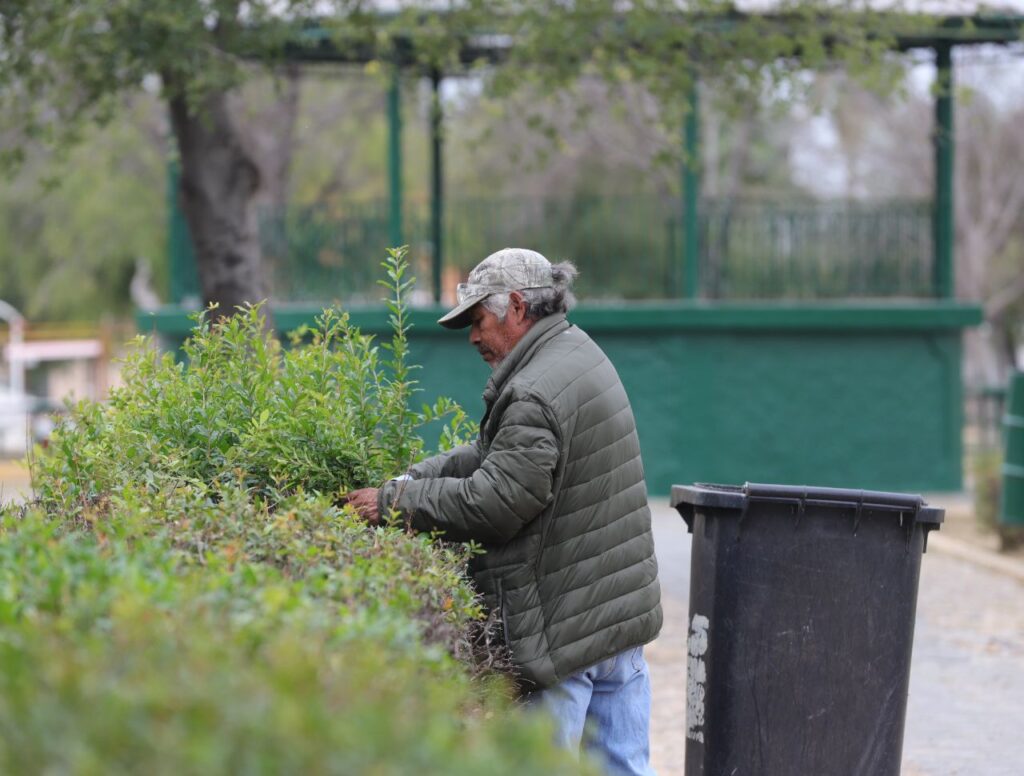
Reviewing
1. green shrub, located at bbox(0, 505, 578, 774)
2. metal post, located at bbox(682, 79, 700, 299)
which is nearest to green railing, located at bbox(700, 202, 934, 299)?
metal post, located at bbox(682, 79, 700, 299)

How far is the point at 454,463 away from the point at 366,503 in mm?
448

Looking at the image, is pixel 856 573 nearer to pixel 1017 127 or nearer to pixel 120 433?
pixel 120 433

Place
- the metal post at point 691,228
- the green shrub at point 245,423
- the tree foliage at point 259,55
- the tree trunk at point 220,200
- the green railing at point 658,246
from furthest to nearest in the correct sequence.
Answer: the green railing at point 658,246 < the metal post at point 691,228 < the tree trunk at point 220,200 < the tree foliage at point 259,55 < the green shrub at point 245,423

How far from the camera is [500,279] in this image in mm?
4395

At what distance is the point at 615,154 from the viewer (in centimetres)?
2627

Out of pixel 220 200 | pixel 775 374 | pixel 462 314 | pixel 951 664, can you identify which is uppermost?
pixel 220 200

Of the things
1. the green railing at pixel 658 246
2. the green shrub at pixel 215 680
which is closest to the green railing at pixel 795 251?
the green railing at pixel 658 246

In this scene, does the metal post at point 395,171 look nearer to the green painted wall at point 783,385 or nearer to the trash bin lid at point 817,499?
the green painted wall at point 783,385

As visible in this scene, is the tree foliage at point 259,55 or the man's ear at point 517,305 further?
the tree foliage at point 259,55

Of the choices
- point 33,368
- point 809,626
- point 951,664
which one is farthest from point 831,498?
point 33,368

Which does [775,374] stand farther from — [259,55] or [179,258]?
[259,55]

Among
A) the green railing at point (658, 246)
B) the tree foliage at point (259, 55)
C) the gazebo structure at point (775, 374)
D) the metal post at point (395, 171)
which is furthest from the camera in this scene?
the green railing at point (658, 246)

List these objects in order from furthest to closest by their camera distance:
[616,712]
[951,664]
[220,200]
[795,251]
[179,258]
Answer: [179,258] → [795,251] → [220,200] → [951,664] → [616,712]

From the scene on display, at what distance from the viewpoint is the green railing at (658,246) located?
15.8m
